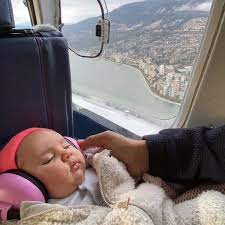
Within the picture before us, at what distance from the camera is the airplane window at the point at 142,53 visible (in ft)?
4.39

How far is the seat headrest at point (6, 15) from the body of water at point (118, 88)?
712 mm


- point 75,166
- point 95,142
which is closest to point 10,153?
point 75,166

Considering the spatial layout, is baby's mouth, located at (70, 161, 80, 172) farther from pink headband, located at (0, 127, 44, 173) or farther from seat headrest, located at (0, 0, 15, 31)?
seat headrest, located at (0, 0, 15, 31)

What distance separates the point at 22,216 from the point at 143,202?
1.06 ft

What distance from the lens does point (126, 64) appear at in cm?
163

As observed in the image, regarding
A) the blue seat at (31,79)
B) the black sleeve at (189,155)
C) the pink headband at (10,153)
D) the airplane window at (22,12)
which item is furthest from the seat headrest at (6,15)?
the airplane window at (22,12)

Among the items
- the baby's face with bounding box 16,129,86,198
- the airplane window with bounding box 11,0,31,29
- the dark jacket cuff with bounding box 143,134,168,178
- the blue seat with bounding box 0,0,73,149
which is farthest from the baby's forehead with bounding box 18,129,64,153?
the airplane window with bounding box 11,0,31,29

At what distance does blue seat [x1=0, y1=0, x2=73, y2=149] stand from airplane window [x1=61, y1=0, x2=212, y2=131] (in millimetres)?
452

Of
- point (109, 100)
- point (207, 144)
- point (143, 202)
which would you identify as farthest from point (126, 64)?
point (143, 202)

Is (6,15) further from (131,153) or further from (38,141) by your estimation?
(131,153)

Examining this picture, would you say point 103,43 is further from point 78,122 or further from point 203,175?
point 203,175

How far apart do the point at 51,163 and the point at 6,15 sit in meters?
0.46

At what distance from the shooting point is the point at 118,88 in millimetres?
1747

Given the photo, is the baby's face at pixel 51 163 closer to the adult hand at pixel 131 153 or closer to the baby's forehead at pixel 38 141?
the baby's forehead at pixel 38 141
